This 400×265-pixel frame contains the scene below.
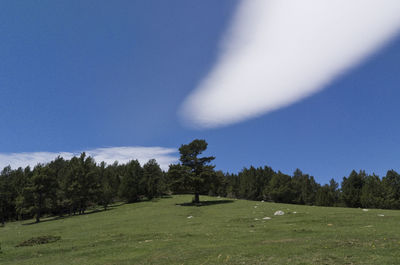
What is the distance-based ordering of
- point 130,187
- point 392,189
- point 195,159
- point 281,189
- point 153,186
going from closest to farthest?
point 195,159, point 130,187, point 392,189, point 153,186, point 281,189

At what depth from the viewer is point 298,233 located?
68.6 feet

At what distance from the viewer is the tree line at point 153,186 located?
6481cm

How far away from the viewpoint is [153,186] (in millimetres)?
92188

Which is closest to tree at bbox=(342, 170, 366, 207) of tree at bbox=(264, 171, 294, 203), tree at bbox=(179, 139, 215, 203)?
tree at bbox=(264, 171, 294, 203)

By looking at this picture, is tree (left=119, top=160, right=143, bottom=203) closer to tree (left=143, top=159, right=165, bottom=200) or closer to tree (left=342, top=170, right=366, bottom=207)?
tree (left=143, top=159, right=165, bottom=200)

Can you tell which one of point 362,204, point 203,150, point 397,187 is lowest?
point 362,204

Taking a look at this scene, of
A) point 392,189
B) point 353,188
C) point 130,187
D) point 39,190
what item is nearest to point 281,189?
point 353,188

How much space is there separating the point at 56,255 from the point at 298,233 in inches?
870

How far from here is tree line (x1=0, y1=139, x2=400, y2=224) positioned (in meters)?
64.8

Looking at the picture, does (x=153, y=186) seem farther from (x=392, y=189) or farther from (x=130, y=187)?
(x=392, y=189)

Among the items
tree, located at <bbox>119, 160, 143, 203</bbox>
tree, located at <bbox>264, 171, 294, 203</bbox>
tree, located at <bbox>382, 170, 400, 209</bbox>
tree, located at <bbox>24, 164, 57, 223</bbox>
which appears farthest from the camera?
tree, located at <bbox>264, 171, 294, 203</bbox>

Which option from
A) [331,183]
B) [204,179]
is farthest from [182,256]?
[331,183]

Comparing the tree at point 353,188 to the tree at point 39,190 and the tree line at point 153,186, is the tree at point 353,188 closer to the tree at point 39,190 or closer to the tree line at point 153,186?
the tree line at point 153,186

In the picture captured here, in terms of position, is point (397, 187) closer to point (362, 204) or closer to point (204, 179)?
point (362, 204)
